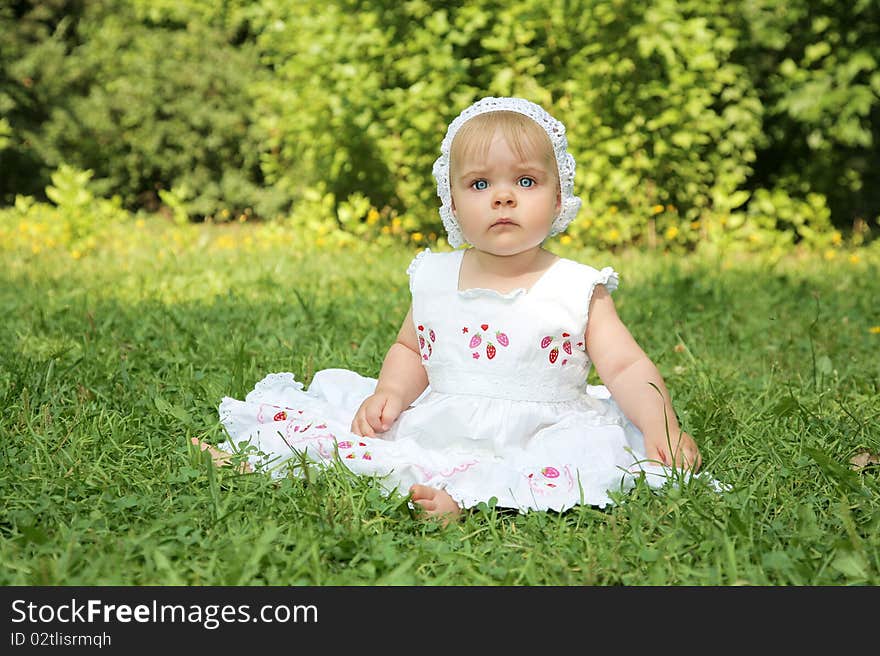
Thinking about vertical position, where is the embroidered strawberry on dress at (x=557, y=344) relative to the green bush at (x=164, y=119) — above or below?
below

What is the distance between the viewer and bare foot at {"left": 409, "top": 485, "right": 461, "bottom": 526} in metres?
2.10

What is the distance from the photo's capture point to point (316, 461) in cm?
234

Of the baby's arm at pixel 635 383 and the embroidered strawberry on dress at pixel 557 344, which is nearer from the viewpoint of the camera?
the baby's arm at pixel 635 383

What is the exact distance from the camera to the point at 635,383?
2.42 meters

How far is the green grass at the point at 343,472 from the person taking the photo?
1793 mm

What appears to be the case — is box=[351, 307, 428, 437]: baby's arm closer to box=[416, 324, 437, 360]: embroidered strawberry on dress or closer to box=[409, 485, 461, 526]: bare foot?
box=[416, 324, 437, 360]: embroidered strawberry on dress

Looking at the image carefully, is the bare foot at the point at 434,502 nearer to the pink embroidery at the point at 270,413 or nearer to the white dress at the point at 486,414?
the white dress at the point at 486,414

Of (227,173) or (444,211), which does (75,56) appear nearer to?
(227,173)

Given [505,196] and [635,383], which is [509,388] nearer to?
[635,383]

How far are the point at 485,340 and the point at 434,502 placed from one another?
1.78ft

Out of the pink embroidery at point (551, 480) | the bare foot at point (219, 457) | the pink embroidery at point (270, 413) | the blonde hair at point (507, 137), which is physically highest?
the blonde hair at point (507, 137)

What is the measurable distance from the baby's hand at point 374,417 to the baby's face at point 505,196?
0.50m

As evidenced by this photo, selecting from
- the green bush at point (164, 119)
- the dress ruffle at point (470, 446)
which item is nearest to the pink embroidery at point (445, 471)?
the dress ruffle at point (470, 446)
